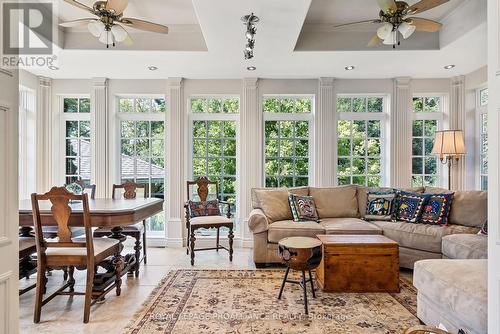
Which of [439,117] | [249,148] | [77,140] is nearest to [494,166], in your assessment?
[249,148]

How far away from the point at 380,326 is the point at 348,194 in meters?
2.25

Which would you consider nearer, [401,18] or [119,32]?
[401,18]

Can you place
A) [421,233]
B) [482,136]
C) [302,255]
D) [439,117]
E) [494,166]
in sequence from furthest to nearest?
[439,117] → [482,136] → [421,233] → [302,255] → [494,166]

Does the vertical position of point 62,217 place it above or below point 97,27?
below

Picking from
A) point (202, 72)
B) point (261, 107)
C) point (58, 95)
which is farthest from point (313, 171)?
point (58, 95)

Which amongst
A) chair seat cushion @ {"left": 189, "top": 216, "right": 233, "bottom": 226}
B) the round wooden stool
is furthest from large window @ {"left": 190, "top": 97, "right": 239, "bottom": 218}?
the round wooden stool

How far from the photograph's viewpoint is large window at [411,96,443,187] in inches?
197

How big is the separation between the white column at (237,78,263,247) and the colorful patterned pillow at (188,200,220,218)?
0.58 m

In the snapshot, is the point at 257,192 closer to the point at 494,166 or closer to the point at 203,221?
the point at 203,221

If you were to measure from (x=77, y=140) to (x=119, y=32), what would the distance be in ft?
9.46

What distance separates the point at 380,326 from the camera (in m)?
2.41

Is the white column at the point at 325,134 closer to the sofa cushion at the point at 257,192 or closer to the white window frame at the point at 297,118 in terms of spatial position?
the white window frame at the point at 297,118

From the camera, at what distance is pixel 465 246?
3.09 m

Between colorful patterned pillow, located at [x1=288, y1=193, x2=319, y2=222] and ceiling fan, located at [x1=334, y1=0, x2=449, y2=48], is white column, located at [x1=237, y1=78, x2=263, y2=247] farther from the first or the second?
ceiling fan, located at [x1=334, y1=0, x2=449, y2=48]
